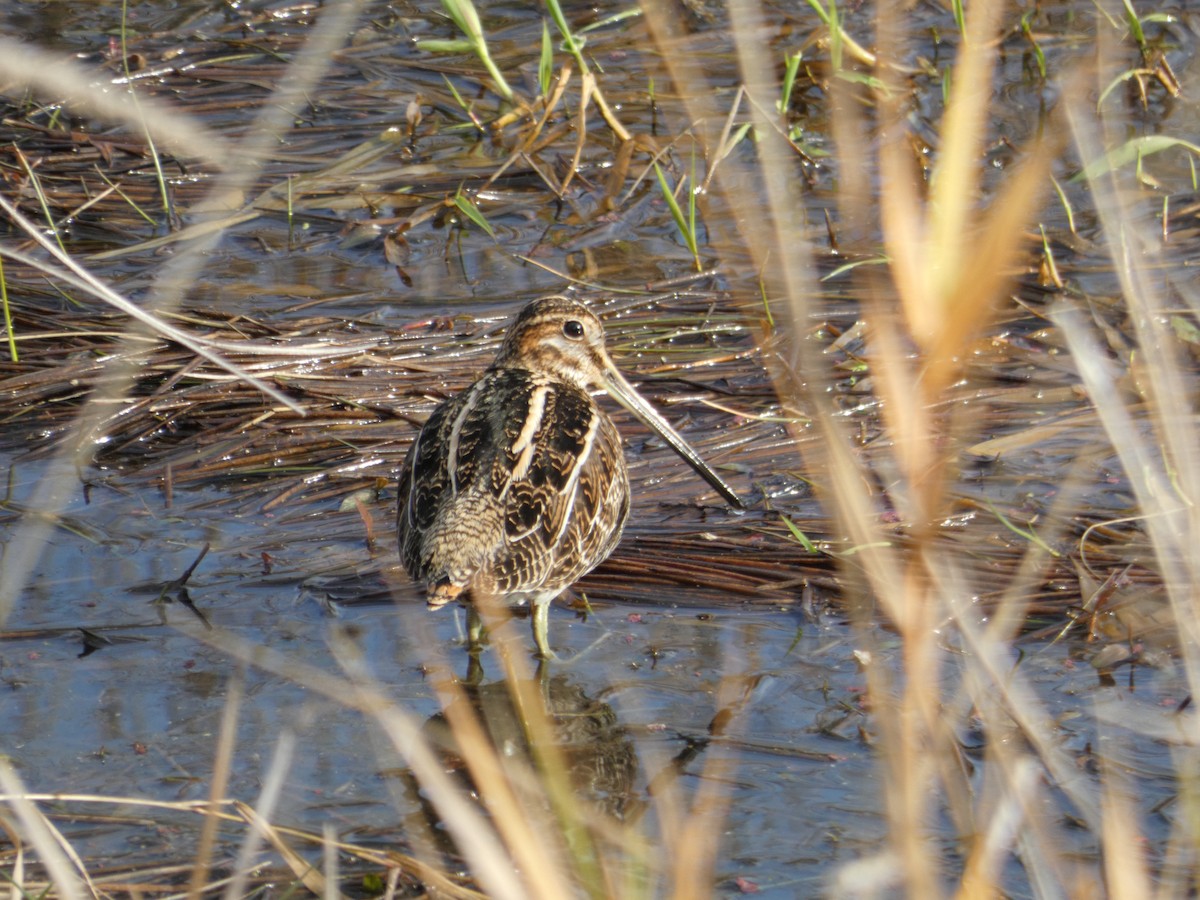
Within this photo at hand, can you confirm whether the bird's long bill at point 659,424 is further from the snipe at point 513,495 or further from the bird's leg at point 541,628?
the bird's leg at point 541,628

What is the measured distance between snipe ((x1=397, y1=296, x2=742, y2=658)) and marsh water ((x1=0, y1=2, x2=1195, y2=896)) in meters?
0.29

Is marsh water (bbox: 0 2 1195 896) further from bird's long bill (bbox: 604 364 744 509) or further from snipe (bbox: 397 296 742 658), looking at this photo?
snipe (bbox: 397 296 742 658)

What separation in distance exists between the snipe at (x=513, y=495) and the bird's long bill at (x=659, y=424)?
0.16m

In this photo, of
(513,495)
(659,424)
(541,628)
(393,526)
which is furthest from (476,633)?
(659,424)

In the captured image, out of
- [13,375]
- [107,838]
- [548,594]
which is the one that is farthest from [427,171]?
[107,838]

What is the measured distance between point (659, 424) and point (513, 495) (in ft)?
2.45

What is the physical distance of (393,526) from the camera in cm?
461

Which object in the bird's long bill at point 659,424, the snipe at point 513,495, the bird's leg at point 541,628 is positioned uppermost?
the bird's long bill at point 659,424

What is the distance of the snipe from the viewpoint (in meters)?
3.69

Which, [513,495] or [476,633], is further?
[476,633]

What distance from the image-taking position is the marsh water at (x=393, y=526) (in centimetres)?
344

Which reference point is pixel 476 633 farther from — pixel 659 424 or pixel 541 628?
pixel 659 424

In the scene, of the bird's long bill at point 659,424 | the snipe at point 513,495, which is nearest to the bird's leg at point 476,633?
the snipe at point 513,495

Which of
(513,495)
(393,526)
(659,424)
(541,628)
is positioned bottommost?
(541,628)
